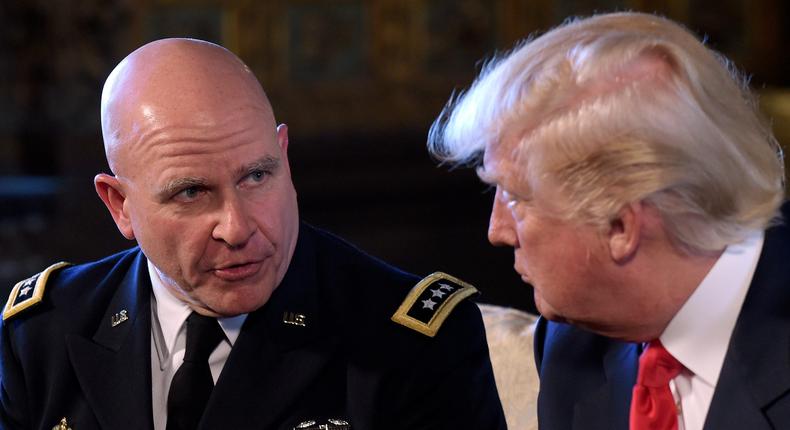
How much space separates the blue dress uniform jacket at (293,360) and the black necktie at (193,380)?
3 centimetres

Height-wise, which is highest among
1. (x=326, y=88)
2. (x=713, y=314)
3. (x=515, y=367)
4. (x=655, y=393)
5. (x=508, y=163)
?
(x=508, y=163)

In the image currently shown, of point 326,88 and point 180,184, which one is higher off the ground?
point 180,184

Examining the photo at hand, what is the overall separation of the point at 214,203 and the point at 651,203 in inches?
29.2

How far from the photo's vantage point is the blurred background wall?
6797 mm

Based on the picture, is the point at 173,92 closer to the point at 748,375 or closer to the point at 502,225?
the point at 502,225

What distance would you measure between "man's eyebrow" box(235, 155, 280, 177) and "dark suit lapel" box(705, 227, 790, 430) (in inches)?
31.5

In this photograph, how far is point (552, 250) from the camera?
180 centimetres

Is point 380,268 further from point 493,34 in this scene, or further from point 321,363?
point 493,34

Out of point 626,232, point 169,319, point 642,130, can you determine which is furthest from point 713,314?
point 169,319

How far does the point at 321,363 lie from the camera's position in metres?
2.19

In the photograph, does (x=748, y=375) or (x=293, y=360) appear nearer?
(x=748, y=375)

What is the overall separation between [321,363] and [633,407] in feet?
1.91

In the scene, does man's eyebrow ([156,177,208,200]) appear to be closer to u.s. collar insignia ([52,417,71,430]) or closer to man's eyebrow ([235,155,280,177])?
man's eyebrow ([235,155,280,177])

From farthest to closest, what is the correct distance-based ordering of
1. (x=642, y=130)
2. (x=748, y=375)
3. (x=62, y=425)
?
(x=62, y=425) → (x=748, y=375) → (x=642, y=130)
